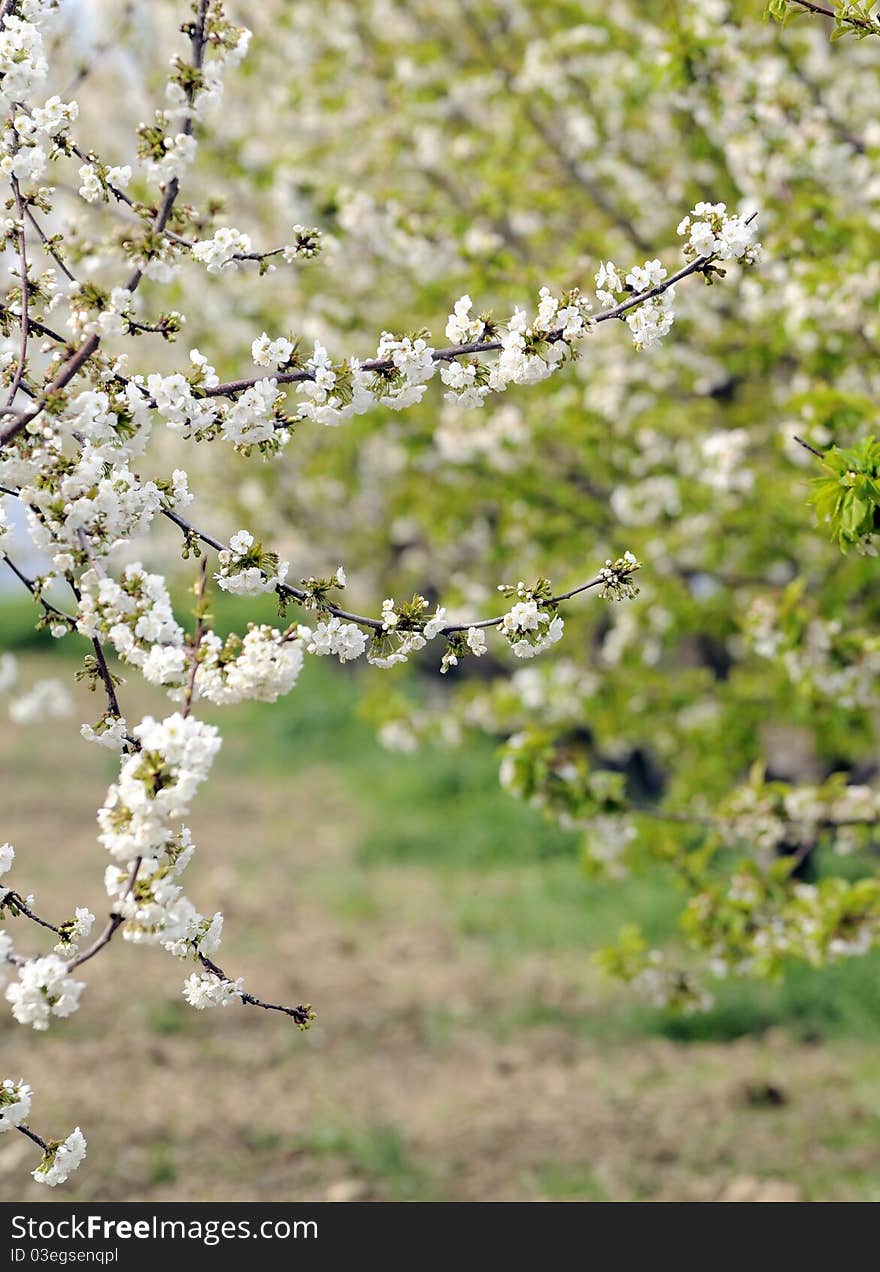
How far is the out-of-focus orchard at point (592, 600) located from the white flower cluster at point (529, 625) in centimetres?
51

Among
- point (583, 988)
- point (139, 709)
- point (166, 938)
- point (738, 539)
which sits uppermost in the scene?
point (139, 709)

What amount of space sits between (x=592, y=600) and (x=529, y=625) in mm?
4191

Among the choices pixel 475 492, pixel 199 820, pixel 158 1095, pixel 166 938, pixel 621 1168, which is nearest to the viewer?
pixel 166 938

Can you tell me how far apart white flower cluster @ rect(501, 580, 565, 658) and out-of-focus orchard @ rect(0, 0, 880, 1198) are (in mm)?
507

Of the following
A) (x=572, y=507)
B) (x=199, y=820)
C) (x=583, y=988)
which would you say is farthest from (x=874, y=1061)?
(x=199, y=820)

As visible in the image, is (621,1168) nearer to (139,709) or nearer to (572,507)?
(572,507)

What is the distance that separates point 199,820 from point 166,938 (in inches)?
359

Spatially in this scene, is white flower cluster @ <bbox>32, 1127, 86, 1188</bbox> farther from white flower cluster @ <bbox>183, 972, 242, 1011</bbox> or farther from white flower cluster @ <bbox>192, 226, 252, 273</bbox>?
white flower cluster @ <bbox>192, 226, 252, 273</bbox>

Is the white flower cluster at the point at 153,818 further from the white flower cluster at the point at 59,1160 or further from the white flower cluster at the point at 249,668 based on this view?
the white flower cluster at the point at 59,1160

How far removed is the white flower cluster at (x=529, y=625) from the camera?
2717mm

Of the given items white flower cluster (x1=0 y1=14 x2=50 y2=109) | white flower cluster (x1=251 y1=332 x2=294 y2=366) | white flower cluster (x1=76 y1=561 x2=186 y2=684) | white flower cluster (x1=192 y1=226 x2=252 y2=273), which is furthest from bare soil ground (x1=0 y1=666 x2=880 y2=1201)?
white flower cluster (x1=0 y1=14 x2=50 y2=109)

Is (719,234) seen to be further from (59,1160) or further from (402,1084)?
(402,1084)

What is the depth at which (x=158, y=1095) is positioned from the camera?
6.05 m

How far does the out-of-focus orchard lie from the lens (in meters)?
4.81
